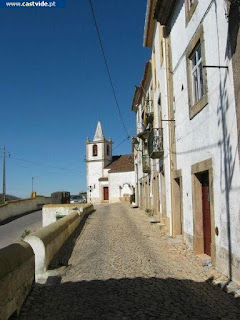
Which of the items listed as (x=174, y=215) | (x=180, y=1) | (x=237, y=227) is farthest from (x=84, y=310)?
(x=180, y=1)

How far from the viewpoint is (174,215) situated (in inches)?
460

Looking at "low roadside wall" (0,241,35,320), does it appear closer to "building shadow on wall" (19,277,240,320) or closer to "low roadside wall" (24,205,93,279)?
"building shadow on wall" (19,277,240,320)

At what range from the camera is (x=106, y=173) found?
52.5m

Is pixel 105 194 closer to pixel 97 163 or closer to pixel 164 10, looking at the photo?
pixel 97 163

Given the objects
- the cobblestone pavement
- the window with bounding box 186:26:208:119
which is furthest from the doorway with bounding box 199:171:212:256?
the window with bounding box 186:26:208:119

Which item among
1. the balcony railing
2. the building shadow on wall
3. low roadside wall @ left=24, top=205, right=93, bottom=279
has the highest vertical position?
the balcony railing

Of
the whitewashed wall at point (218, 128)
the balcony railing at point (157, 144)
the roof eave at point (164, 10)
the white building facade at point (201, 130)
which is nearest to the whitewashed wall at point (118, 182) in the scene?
the balcony railing at point (157, 144)

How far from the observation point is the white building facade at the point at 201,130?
6.30 metres

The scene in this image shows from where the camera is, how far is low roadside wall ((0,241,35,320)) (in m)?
4.26

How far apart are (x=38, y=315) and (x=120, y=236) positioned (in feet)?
25.0

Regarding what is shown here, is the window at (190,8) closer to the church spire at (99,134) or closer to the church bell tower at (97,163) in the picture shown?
the church bell tower at (97,163)

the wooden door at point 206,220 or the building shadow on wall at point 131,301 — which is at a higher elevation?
the wooden door at point 206,220

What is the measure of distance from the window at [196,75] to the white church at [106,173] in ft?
124

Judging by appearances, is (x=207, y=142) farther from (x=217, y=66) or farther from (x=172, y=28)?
(x=172, y=28)
